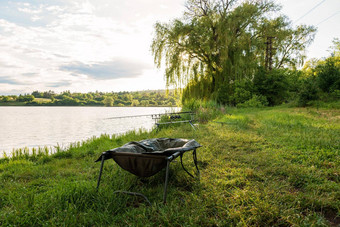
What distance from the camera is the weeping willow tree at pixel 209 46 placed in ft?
44.0

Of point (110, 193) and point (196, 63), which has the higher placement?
point (196, 63)

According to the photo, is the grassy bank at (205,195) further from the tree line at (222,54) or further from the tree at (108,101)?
the tree at (108,101)

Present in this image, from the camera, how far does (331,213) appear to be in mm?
1799

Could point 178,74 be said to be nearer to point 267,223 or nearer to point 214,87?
point 214,87

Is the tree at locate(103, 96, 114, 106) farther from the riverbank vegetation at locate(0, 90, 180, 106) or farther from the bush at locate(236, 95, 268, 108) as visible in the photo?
the bush at locate(236, 95, 268, 108)

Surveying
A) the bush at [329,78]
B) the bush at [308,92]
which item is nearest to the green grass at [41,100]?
the bush at [308,92]

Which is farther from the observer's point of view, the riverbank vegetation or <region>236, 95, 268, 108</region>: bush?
the riverbank vegetation

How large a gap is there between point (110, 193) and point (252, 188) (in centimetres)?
172

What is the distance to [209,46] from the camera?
44.7ft

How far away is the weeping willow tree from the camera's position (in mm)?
13422

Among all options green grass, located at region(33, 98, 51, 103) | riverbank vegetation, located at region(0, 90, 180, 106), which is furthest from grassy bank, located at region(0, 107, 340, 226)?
green grass, located at region(33, 98, 51, 103)

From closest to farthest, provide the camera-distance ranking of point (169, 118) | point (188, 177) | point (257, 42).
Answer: point (188, 177) → point (169, 118) → point (257, 42)

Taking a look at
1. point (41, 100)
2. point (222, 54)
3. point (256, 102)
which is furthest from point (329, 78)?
point (41, 100)

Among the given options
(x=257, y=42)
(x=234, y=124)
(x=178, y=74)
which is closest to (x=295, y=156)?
(x=234, y=124)
